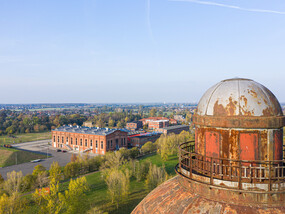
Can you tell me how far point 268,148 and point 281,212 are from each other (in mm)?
1639

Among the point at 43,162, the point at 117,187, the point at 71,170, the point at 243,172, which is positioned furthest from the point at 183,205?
the point at 43,162

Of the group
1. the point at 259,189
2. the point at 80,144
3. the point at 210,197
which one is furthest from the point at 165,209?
the point at 80,144

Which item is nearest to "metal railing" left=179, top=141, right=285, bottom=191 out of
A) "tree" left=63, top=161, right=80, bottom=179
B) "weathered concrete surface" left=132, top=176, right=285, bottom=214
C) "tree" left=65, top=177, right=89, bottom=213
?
"weathered concrete surface" left=132, top=176, right=285, bottom=214

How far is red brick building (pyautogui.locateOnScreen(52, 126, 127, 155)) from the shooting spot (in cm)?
6197

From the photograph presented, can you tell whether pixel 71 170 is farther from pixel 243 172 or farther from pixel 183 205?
pixel 243 172

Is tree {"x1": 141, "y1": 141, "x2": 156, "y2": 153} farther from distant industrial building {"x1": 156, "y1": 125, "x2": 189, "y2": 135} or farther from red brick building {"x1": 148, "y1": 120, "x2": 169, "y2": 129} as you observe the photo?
red brick building {"x1": 148, "y1": 120, "x2": 169, "y2": 129}

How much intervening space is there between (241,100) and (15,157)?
6543 centimetres

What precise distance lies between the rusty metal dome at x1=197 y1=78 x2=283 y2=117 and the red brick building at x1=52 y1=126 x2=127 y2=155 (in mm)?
A: 55969

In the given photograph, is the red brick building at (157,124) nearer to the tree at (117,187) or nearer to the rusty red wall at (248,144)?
the tree at (117,187)

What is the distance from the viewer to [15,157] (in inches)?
2293

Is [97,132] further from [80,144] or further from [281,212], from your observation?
[281,212]

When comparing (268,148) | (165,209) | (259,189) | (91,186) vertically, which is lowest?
(91,186)

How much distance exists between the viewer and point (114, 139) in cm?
6438

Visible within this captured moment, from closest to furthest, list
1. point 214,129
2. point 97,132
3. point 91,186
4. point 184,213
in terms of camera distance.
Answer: point 184,213
point 214,129
point 91,186
point 97,132
